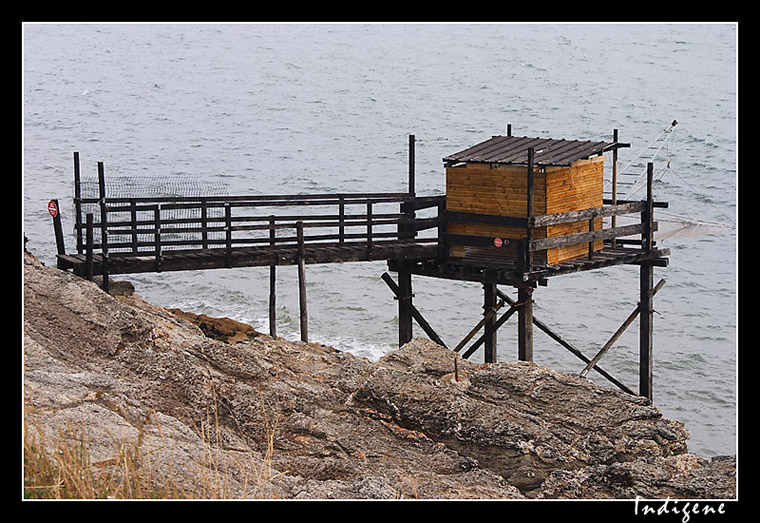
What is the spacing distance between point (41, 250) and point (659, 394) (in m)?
23.1

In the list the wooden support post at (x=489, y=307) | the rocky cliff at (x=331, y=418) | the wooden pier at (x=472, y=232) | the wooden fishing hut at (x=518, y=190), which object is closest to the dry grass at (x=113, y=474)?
the rocky cliff at (x=331, y=418)

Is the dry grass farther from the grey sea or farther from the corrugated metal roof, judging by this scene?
the grey sea

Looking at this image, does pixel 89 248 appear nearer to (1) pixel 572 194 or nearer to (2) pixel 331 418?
(2) pixel 331 418

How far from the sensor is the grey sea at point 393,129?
33250 millimetres

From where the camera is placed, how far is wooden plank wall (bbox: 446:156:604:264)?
1788 centimetres

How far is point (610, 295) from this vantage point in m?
37.5

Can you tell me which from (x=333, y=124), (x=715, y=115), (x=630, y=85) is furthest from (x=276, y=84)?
(x=715, y=115)

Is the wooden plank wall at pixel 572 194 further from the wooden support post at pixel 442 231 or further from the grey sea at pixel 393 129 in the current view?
the grey sea at pixel 393 129

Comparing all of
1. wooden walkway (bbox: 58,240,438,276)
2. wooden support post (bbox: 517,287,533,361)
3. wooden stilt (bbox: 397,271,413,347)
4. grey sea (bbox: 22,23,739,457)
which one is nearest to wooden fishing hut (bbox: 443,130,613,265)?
wooden support post (bbox: 517,287,533,361)

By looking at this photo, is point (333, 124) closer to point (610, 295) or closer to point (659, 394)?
point (610, 295)

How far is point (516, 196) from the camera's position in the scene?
58.7 feet

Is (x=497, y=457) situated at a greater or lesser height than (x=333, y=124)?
lesser

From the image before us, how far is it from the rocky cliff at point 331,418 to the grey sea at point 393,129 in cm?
1394

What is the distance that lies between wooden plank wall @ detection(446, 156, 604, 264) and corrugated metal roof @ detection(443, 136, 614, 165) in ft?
0.57
